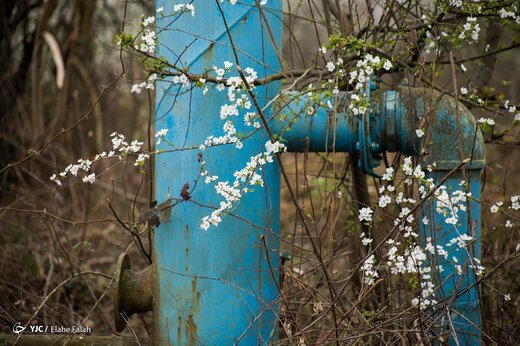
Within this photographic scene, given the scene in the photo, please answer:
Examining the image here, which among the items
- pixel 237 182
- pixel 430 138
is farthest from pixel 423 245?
pixel 237 182

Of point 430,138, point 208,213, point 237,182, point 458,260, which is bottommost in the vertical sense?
point 458,260

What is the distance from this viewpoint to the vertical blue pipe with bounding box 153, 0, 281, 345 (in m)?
2.47

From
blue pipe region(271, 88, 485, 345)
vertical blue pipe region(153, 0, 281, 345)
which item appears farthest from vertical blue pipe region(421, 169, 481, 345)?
vertical blue pipe region(153, 0, 281, 345)

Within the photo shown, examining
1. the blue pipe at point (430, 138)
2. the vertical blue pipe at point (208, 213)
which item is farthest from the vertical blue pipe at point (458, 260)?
the vertical blue pipe at point (208, 213)

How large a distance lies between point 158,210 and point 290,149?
0.57 metres

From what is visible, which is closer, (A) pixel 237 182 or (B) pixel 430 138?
(A) pixel 237 182

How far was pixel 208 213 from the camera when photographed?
8.11 ft

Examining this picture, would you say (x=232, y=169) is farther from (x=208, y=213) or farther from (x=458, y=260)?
(x=458, y=260)

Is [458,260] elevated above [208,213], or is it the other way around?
[208,213]

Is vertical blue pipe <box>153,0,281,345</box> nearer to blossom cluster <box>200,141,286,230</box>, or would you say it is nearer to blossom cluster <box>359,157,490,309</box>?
blossom cluster <box>200,141,286,230</box>

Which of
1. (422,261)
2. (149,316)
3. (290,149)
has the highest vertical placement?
(290,149)

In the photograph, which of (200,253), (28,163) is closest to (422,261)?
(200,253)

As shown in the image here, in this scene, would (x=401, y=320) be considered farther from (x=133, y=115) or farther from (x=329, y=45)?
(x=133, y=115)

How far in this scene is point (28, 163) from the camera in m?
5.05
